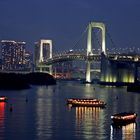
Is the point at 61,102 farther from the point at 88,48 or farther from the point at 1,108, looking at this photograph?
the point at 88,48

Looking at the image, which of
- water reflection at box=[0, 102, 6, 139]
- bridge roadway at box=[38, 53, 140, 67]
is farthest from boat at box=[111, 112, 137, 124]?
bridge roadway at box=[38, 53, 140, 67]

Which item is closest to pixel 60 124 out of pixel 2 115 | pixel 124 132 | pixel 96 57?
pixel 124 132

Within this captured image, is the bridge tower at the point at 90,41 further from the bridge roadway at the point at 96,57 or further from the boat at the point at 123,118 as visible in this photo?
the boat at the point at 123,118

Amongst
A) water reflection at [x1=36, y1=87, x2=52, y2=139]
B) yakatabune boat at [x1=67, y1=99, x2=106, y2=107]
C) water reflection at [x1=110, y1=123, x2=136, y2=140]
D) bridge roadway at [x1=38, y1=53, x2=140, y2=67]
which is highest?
bridge roadway at [x1=38, y1=53, x2=140, y2=67]

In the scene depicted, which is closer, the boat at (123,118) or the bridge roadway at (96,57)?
the boat at (123,118)

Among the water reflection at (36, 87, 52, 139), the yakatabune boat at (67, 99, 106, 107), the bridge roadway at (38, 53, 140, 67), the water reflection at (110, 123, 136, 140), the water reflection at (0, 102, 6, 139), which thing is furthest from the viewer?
the bridge roadway at (38, 53, 140, 67)

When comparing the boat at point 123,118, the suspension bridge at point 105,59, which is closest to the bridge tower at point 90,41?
the suspension bridge at point 105,59

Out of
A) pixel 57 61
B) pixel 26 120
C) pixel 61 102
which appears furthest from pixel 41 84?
pixel 26 120

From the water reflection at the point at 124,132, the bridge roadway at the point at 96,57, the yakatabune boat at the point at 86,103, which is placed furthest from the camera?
the bridge roadway at the point at 96,57

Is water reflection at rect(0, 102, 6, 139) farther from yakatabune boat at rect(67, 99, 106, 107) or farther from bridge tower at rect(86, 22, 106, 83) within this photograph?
bridge tower at rect(86, 22, 106, 83)
